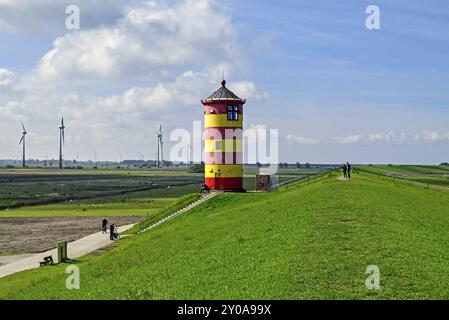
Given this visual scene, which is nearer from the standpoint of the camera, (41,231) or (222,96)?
(222,96)

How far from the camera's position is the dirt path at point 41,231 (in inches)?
1671

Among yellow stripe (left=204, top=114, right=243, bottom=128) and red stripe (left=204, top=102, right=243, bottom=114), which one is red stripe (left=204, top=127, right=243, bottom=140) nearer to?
yellow stripe (left=204, top=114, right=243, bottom=128)

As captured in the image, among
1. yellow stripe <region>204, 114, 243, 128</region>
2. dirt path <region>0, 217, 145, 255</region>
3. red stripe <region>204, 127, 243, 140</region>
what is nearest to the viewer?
dirt path <region>0, 217, 145, 255</region>

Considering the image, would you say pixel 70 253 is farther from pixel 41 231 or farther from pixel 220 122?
pixel 41 231

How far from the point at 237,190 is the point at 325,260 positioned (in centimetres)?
2907

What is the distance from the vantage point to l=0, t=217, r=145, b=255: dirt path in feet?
139

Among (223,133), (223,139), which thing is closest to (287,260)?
(223,133)

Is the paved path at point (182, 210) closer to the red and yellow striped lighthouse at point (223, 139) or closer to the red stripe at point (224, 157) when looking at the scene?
the red and yellow striped lighthouse at point (223, 139)

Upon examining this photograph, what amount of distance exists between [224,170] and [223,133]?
10.7 feet

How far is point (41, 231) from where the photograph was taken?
52938 mm

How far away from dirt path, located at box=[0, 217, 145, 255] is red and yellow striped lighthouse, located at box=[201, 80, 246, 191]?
14.1m

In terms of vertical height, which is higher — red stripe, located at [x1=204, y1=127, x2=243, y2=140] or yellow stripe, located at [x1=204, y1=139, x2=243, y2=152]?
red stripe, located at [x1=204, y1=127, x2=243, y2=140]

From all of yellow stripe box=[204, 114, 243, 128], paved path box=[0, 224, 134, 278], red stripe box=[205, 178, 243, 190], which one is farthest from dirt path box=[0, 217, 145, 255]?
yellow stripe box=[204, 114, 243, 128]

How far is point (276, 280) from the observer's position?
15.3m
